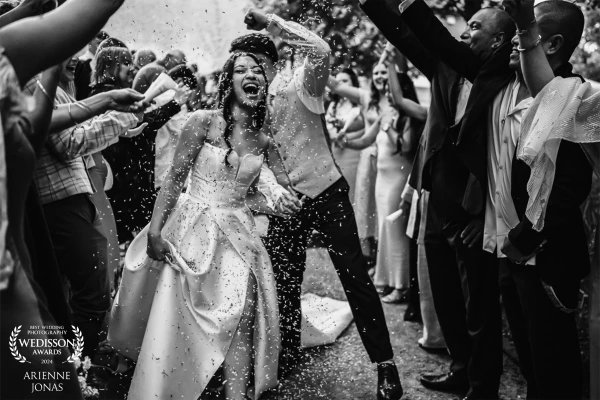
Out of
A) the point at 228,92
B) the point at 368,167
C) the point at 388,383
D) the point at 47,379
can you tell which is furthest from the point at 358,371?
the point at 368,167

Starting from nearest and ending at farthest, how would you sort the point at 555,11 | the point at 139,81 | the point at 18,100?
1. the point at 18,100
2. the point at 555,11
3. the point at 139,81

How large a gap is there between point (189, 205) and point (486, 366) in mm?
2052

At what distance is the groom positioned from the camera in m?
4.55

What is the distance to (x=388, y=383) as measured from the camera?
14.6ft

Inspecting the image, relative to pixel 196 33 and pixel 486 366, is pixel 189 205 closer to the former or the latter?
pixel 486 366

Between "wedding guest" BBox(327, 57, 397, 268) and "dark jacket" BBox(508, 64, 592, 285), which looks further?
"wedding guest" BBox(327, 57, 397, 268)

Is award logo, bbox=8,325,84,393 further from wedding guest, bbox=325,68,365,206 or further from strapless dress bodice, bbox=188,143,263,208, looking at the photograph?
wedding guest, bbox=325,68,365,206

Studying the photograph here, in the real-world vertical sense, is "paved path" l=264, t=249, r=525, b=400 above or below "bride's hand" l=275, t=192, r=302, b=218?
below

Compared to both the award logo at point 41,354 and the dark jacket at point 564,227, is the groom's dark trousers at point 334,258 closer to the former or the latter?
the dark jacket at point 564,227

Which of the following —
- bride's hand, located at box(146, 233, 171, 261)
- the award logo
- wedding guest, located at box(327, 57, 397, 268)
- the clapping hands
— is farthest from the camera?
wedding guest, located at box(327, 57, 397, 268)

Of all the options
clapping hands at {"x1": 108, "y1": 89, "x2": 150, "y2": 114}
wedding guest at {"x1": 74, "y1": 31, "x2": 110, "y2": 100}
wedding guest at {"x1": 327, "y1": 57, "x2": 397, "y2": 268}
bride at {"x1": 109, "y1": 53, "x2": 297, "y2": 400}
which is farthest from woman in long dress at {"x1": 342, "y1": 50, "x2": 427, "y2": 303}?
clapping hands at {"x1": 108, "y1": 89, "x2": 150, "y2": 114}

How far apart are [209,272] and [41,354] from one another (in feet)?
6.80

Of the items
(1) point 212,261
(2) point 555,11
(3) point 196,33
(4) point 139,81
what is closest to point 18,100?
(1) point 212,261

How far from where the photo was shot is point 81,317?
419 centimetres
